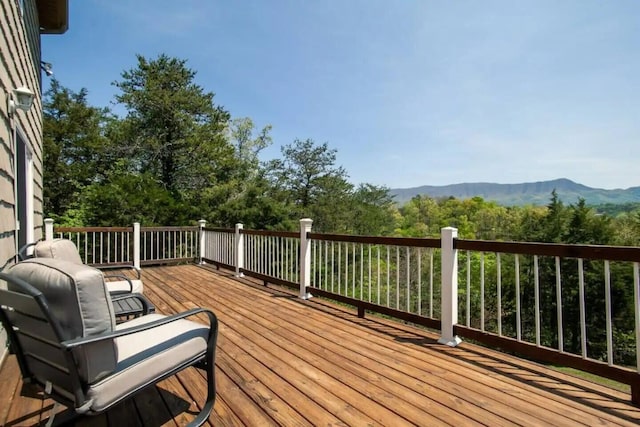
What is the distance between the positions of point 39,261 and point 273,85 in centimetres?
1832

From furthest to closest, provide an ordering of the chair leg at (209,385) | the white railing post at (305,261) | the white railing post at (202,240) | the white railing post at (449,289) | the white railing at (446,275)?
the white railing post at (202,240) < the white railing post at (305,261) < the white railing post at (449,289) < the white railing at (446,275) < the chair leg at (209,385)

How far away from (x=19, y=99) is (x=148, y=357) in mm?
2931

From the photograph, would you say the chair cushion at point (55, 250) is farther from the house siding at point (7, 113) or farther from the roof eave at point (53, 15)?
the roof eave at point (53, 15)

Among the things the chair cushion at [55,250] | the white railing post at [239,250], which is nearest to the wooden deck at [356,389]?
the chair cushion at [55,250]

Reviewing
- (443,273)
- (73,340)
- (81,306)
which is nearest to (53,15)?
(81,306)

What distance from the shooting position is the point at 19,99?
304cm

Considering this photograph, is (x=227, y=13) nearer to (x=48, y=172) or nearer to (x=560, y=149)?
(x=48, y=172)

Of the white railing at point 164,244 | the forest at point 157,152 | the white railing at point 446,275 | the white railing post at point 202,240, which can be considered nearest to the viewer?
the white railing at point 446,275

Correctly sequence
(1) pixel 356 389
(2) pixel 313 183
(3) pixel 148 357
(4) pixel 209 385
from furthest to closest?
(2) pixel 313 183 → (1) pixel 356 389 → (4) pixel 209 385 → (3) pixel 148 357

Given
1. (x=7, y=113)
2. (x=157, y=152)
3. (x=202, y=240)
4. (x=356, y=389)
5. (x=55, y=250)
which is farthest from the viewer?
(x=157, y=152)

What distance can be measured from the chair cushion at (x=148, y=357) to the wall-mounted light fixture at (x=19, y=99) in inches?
98.5

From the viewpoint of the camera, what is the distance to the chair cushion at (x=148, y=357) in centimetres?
144

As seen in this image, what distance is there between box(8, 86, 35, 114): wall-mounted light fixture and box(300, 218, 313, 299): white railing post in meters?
3.27

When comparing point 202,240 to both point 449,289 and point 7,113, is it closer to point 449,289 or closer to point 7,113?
point 7,113
